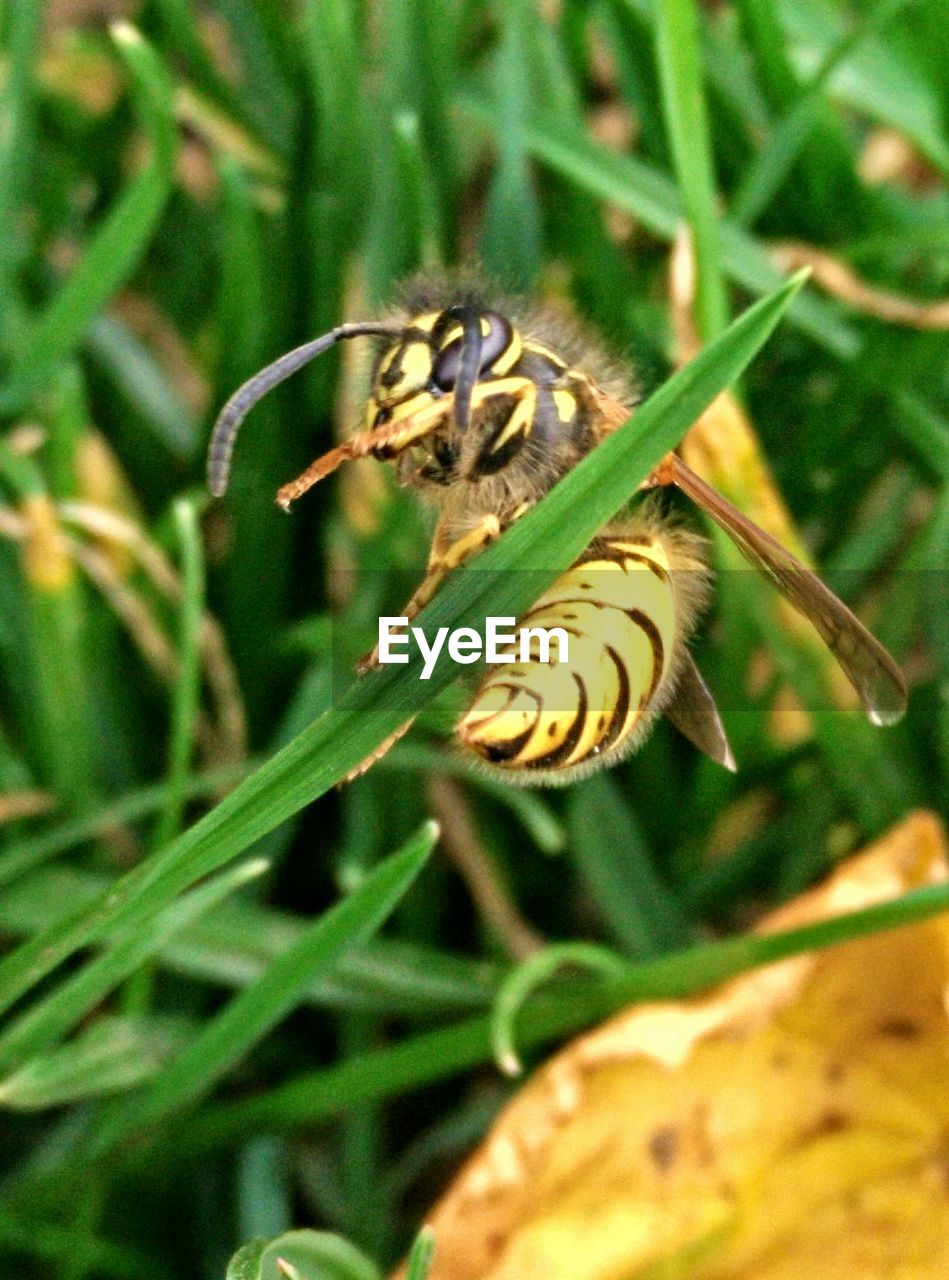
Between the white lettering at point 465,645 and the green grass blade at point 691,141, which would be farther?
the green grass blade at point 691,141

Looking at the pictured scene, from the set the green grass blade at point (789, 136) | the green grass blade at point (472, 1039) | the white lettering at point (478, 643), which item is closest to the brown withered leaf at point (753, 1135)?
the green grass blade at point (472, 1039)

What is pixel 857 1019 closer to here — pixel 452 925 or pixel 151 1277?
pixel 452 925

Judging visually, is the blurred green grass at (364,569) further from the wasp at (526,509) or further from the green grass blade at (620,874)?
the wasp at (526,509)

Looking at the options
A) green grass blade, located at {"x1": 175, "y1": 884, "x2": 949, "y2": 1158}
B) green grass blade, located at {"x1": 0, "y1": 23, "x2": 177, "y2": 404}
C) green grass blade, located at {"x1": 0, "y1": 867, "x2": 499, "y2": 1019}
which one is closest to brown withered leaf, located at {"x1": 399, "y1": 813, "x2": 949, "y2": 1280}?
green grass blade, located at {"x1": 175, "y1": 884, "x2": 949, "y2": 1158}

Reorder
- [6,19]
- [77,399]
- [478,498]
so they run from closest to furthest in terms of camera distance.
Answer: [478,498] < [77,399] < [6,19]

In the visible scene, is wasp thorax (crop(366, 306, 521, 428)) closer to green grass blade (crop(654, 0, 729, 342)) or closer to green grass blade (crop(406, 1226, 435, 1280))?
green grass blade (crop(654, 0, 729, 342))

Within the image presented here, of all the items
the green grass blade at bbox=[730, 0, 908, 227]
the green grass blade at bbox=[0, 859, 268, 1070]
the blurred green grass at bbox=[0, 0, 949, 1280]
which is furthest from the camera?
the green grass blade at bbox=[730, 0, 908, 227]

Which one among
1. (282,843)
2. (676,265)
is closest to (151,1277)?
(282,843)
